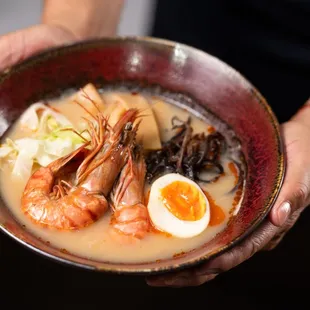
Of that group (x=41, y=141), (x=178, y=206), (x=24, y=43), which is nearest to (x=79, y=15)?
(x=24, y=43)

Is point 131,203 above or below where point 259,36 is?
below

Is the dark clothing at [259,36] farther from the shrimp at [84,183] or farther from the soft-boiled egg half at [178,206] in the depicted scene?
the soft-boiled egg half at [178,206]

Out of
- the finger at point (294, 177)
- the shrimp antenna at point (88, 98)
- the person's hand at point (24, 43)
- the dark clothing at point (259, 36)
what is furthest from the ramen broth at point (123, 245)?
the dark clothing at point (259, 36)

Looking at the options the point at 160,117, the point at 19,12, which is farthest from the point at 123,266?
the point at 19,12

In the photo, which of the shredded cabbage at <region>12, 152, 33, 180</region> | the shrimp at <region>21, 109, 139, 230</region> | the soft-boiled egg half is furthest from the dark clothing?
the shredded cabbage at <region>12, 152, 33, 180</region>

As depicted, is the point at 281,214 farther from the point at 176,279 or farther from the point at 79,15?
the point at 79,15

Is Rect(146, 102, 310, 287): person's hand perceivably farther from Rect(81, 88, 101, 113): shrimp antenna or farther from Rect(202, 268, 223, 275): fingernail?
Rect(81, 88, 101, 113): shrimp antenna
